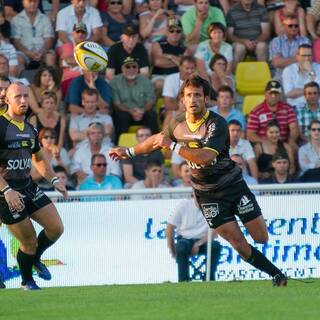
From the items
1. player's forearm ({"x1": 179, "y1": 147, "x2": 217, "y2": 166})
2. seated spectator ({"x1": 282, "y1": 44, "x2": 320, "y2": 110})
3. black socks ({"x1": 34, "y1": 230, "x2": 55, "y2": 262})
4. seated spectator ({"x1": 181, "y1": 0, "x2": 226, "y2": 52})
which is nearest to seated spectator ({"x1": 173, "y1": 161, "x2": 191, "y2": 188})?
seated spectator ({"x1": 282, "y1": 44, "x2": 320, "y2": 110})

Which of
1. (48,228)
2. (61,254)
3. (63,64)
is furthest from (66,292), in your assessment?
(63,64)

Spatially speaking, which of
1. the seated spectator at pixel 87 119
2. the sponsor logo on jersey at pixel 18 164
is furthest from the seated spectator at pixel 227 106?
the sponsor logo on jersey at pixel 18 164

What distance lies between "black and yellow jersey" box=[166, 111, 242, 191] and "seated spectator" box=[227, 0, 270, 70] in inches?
316

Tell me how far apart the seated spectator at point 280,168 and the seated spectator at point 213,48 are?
257 centimetres

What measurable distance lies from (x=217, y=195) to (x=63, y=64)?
7.90m

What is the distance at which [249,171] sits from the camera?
18.4m

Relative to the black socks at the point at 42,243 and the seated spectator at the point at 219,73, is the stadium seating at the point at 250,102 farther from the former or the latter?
the black socks at the point at 42,243

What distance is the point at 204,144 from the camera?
12602mm

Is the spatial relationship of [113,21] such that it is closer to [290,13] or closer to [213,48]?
[213,48]

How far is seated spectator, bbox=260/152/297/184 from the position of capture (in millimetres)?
17953

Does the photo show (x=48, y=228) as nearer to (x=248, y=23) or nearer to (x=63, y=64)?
(x=63, y=64)

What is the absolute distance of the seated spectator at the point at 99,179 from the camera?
17969mm

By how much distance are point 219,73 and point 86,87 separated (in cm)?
215

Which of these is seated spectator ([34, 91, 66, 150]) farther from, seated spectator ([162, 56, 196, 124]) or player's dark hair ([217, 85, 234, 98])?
player's dark hair ([217, 85, 234, 98])
